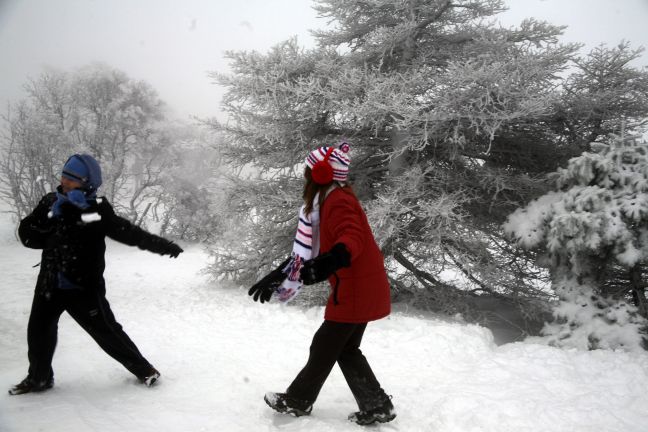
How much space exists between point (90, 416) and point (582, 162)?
5.46m

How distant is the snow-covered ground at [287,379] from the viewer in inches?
107

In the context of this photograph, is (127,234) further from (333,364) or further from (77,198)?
(333,364)

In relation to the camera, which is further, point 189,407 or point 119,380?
point 119,380

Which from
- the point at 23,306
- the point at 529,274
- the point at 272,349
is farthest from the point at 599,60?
the point at 23,306

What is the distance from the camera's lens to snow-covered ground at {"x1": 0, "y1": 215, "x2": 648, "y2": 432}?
2.72 meters

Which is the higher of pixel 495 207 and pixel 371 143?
pixel 371 143

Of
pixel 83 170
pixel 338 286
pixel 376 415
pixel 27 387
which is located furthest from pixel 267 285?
pixel 27 387

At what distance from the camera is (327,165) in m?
2.52

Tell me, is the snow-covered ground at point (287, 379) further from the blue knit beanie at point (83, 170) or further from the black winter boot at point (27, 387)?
the blue knit beanie at point (83, 170)

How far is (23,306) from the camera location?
5.95m

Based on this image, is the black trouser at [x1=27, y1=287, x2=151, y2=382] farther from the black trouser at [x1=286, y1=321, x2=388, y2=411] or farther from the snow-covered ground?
the black trouser at [x1=286, y1=321, x2=388, y2=411]

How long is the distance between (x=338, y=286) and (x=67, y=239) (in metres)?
2.02

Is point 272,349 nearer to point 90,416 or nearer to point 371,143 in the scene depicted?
point 90,416

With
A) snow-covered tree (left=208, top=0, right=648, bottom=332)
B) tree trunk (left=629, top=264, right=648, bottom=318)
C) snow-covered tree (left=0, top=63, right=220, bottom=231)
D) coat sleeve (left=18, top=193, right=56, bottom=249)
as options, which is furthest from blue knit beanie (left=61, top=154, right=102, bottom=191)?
snow-covered tree (left=0, top=63, right=220, bottom=231)
